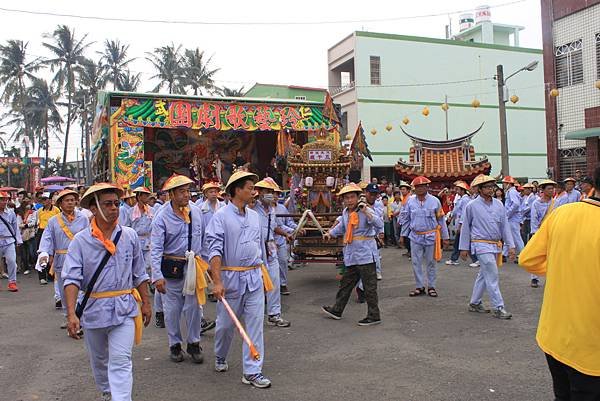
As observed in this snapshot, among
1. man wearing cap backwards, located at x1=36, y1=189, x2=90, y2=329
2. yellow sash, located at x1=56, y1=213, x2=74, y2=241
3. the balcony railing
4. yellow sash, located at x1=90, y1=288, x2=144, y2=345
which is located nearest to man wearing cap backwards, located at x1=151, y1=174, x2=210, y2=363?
yellow sash, located at x1=90, y1=288, x2=144, y2=345

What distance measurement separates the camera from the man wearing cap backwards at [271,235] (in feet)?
23.9

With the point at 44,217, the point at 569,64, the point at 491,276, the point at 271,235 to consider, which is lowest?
the point at 491,276

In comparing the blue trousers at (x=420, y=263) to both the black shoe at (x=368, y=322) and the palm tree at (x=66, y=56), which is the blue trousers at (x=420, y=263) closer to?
the black shoe at (x=368, y=322)

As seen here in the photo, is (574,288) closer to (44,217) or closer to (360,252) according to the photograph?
(360,252)

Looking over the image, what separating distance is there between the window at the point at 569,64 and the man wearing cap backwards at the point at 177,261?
1780 centimetres

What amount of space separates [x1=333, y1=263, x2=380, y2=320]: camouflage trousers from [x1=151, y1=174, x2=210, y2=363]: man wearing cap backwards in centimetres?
226

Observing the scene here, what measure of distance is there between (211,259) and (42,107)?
43319 millimetres

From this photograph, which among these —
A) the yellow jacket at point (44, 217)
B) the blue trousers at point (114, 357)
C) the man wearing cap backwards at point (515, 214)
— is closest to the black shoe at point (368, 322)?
the blue trousers at point (114, 357)

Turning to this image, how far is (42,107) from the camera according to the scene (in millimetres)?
42812

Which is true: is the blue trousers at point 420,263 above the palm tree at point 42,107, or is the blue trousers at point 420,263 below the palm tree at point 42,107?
below

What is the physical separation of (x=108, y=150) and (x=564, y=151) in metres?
15.5

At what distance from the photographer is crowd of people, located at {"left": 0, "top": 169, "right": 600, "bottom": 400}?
3.86 m

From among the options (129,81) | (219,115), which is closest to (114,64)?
(129,81)

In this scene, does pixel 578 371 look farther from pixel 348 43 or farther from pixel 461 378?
pixel 348 43
